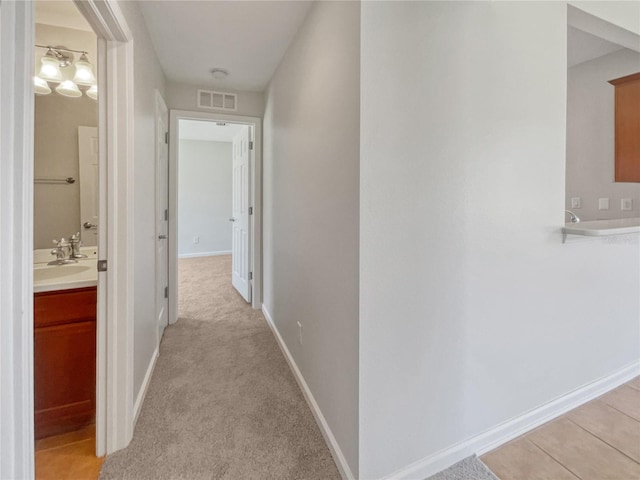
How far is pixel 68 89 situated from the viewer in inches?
77.0

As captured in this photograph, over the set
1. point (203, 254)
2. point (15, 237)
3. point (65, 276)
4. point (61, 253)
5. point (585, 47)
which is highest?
point (585, 47)

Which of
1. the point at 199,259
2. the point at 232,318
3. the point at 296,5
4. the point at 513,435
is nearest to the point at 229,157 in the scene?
the point at 199,259

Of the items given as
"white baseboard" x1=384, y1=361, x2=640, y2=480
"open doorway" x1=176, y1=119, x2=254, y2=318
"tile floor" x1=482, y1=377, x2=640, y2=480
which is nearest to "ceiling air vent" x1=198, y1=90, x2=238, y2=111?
"open doorway" x1=176, y1=119, x2=254, y2=318

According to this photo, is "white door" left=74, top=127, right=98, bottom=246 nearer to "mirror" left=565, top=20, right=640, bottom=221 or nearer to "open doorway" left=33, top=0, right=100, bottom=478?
"open doorway" left=33, top=0, right=100, bottom=478

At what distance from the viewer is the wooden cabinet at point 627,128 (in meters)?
2.46

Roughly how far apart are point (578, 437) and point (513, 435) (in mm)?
352

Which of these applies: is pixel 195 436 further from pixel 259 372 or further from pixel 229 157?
pixel 229 157

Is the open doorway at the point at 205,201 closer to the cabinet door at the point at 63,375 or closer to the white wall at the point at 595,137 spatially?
the cabinet door at the point at 63,375

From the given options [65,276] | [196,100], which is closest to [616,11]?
[196,100]

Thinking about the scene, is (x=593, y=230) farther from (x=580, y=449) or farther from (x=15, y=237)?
(x=15, y=237)

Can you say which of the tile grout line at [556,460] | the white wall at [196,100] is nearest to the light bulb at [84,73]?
the white wall at [196,100]

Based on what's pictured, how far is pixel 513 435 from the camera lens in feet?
5.16

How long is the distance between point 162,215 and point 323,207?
73.2 inches

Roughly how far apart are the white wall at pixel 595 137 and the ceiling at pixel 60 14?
12.8 ft
